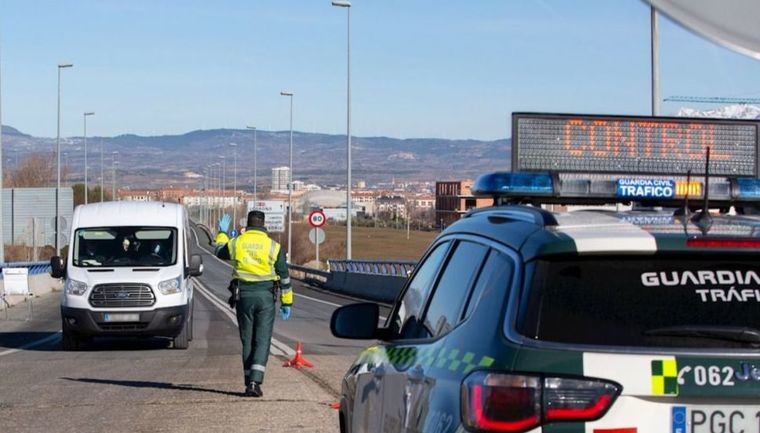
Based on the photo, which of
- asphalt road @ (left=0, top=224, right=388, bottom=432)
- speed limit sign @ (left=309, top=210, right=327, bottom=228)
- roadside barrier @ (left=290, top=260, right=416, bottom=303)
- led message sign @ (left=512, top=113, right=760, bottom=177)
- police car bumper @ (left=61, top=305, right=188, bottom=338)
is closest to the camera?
led message sign @ (left=512, top=113, right=760, bottom=177)

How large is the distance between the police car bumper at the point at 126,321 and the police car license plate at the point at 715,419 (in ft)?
53.4

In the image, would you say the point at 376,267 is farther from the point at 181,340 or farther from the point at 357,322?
the point at 357,322

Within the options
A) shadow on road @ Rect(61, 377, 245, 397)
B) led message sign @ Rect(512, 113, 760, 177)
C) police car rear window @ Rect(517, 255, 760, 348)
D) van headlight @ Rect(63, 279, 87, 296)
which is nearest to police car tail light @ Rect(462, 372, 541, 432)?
police car rear window @ Rect(517, 255, 760, 348)

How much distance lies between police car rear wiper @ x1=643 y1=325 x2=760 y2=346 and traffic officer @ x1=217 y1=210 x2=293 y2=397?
8562 mm

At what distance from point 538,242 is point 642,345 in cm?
48

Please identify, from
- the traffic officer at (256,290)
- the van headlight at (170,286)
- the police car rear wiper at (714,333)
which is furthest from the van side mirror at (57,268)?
the police car rear wiper at (714,333)

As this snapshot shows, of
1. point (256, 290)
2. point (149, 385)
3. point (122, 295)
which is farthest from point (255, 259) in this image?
point (122, 295)

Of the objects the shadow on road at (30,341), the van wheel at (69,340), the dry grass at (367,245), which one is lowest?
the dry grass at (367,245)

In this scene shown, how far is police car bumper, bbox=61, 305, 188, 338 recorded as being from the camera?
63.5ft

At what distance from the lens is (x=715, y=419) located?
11.8ft

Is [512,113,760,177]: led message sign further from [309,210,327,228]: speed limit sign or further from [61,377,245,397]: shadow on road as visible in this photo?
[309,210,327,228]: speed limit sign

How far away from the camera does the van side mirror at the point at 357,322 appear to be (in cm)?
584

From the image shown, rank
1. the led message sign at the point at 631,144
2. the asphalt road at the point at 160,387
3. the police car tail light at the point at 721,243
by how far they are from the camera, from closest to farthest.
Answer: the police car tail light at the point at 721,243
the led message sign at the point at 631,144
the asphalt road at the point at 160,387

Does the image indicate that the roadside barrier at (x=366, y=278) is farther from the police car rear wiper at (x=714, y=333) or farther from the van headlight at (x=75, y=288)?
the police car rear wiper at (x=714, y=333)
